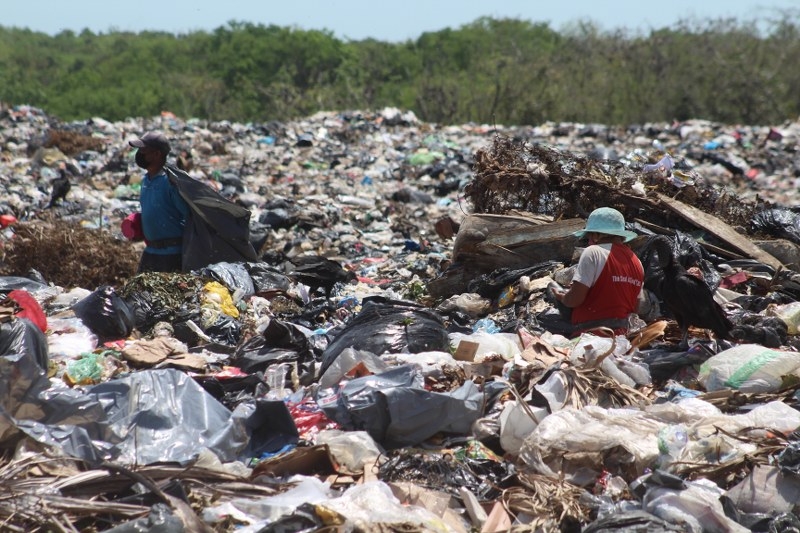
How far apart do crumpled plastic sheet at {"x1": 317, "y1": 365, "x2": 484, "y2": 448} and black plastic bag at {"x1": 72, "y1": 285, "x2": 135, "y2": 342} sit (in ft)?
7.02

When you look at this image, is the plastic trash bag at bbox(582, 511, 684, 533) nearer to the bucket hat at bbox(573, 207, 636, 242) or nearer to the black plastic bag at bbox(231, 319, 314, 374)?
the bucket hat at bbox(573, 207, 636, 242)

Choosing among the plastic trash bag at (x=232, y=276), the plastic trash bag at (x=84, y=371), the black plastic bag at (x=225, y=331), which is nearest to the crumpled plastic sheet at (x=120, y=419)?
the plastic trash bag at (x=84, y=371)

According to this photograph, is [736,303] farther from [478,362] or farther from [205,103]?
[205,103]

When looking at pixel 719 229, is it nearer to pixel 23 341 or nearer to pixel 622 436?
pixel 622 436

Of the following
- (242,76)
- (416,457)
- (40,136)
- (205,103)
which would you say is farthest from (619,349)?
(242,76)

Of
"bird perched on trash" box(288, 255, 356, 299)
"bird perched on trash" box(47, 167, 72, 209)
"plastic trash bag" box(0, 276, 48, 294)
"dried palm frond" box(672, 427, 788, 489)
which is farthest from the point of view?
"bird perched on trash" box(47, 167, 72, 209)

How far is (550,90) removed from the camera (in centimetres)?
2264

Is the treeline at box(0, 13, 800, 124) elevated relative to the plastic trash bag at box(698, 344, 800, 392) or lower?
elevated

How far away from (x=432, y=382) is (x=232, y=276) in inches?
111

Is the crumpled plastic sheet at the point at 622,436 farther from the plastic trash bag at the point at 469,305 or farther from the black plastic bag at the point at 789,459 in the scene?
the plastic trash bag at the point at 469,305

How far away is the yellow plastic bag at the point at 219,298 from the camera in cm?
608

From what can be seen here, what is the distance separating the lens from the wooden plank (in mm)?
6297

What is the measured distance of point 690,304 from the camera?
193 inches

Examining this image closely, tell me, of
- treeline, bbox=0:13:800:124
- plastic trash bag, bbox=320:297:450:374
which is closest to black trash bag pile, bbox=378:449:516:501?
plastic trash bag, bbox=320:297:450:374
